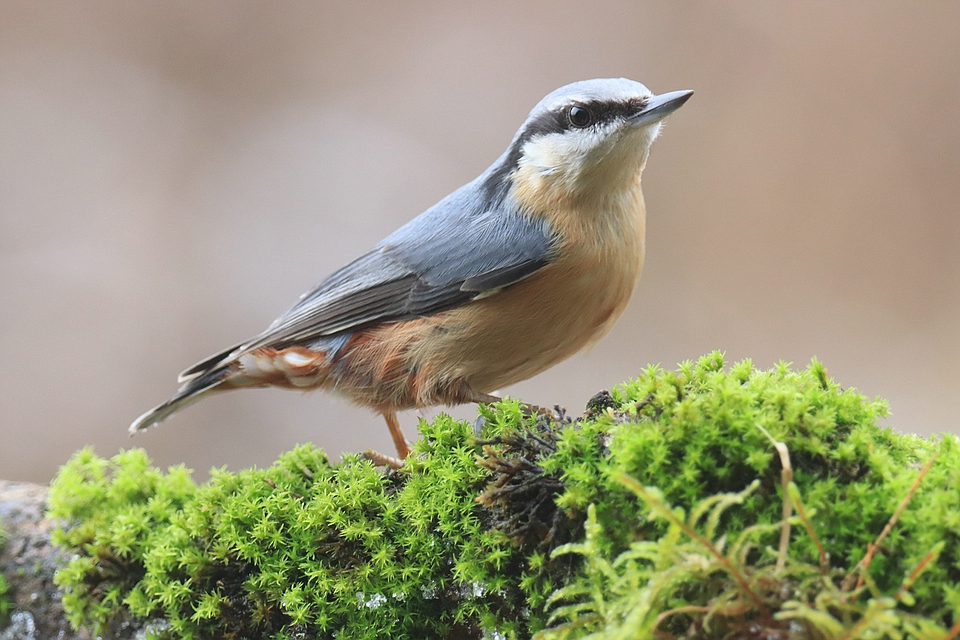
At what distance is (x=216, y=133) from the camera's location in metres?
6.69

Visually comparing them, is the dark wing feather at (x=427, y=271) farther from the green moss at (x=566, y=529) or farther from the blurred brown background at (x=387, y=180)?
the blurred brown background at (x=387, y=180)

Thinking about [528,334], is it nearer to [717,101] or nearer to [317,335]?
[317,335]

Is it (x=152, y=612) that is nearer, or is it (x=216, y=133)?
(x=152, y=612)

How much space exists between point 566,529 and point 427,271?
1514 millimetres

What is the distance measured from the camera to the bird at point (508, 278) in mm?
2676

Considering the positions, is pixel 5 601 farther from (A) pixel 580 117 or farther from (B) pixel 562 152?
(A) pixel 580 117

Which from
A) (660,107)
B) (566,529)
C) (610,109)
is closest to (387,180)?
(610,109)

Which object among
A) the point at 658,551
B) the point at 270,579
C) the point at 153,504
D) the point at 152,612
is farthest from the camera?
the point at 153,504

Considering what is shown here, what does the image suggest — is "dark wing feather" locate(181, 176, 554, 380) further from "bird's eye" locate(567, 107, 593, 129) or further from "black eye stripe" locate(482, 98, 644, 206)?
"bird's eye" locate(567, 107, 593, 129)

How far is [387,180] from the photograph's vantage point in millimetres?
6715

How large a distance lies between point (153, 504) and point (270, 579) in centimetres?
60

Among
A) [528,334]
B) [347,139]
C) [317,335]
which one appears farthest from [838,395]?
[347,139]

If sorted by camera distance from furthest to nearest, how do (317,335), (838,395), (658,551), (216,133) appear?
1. (216,133)
2. (317,335)
3. (838,395)
4. (658,551)

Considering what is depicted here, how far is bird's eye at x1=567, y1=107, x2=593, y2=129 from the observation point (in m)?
2.73
